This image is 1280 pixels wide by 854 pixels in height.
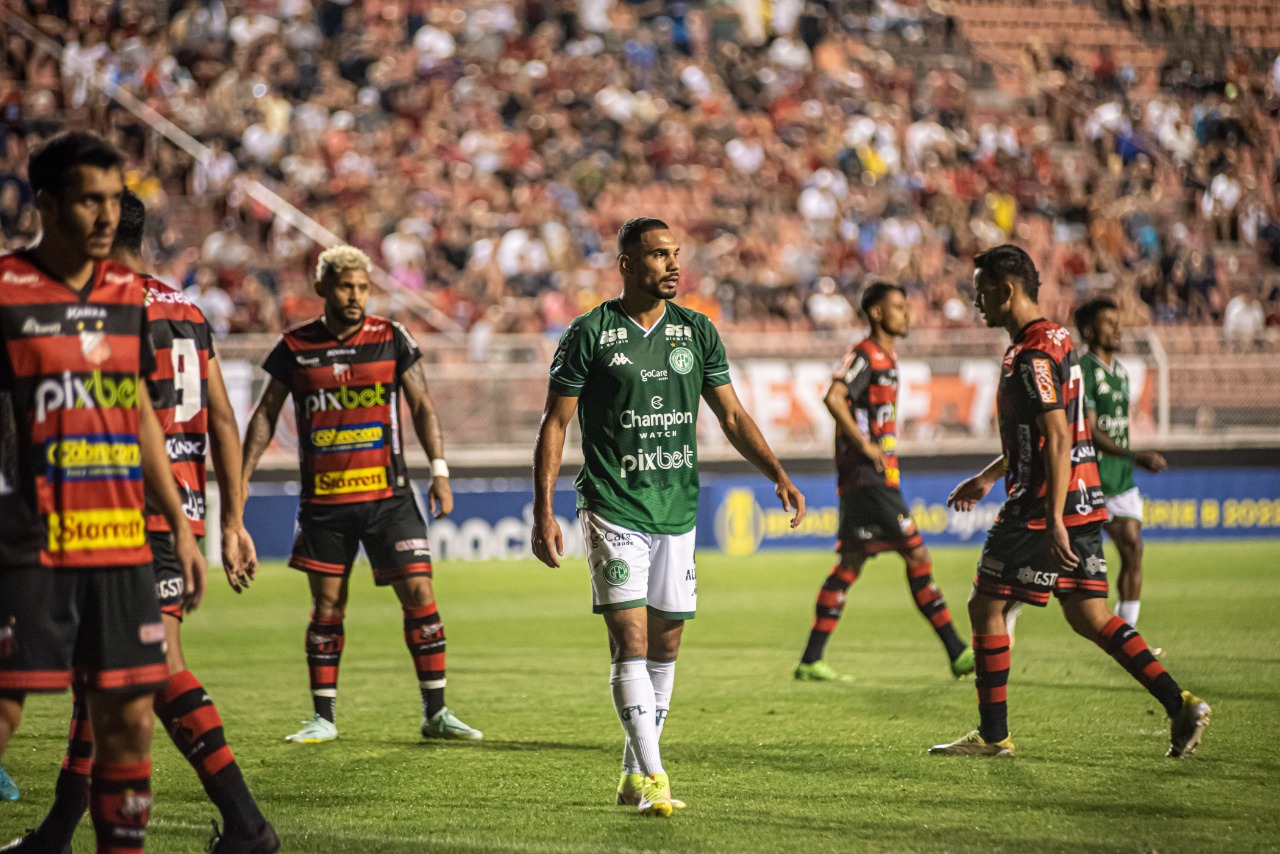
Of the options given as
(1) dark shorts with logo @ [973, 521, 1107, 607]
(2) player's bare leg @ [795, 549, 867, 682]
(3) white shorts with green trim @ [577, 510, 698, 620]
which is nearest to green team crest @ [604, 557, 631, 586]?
(3) white shorts with green trim @ [577, 510, 698, 620]

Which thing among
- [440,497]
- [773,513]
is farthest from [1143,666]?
[773,513]

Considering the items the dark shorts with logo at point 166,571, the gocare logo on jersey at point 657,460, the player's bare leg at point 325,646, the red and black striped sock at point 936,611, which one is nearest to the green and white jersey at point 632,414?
the gocare logo on jersey at point 657,460

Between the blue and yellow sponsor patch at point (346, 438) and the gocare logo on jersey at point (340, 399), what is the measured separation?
99 millimetres

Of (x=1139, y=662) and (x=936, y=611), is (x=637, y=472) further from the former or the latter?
(x=936, y=611)

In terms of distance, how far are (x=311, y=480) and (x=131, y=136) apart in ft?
51.9

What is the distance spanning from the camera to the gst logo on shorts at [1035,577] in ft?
22.3

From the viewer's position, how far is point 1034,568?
6.82 meters

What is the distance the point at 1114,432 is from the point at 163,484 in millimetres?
7911

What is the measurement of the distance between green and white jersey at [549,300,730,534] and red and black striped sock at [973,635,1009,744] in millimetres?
1726

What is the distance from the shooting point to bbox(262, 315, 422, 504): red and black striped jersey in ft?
26.1

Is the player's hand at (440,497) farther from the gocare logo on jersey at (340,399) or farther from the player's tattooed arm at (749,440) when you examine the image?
the player's tattooed arm at (749,440)

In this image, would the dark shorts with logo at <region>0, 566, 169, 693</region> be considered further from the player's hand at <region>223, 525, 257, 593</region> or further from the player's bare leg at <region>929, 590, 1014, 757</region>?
the player's bare leg at <region>929, 590, 1014, 757</region>

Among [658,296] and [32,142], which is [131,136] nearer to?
[32,142]

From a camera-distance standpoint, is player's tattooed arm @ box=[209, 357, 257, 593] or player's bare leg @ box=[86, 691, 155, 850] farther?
player's tattooed arm @ box=[209, 357, 257, 593]
